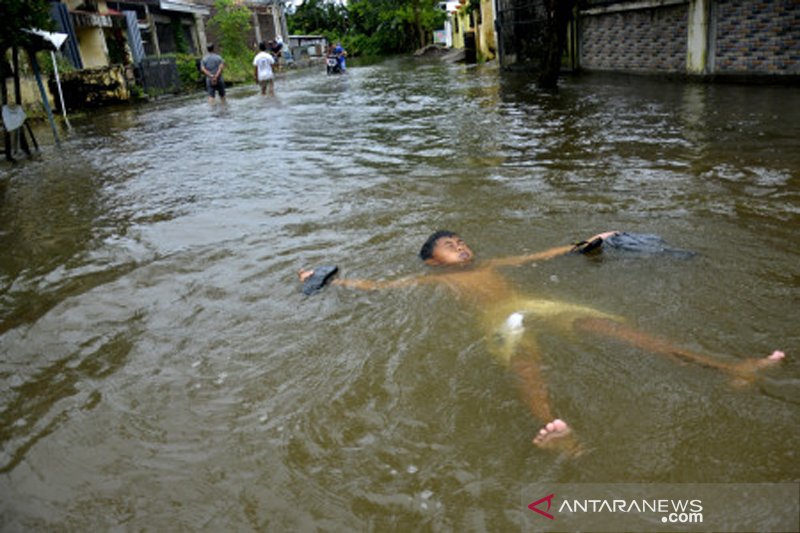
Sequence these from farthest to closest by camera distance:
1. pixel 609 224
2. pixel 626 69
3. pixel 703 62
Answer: pixel 626 69, pixel 703 62, pixel 609 224

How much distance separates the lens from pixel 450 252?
4.49 m

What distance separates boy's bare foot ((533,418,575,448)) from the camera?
253cm

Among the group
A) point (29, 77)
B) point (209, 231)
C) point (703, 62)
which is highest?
point (29, 77)

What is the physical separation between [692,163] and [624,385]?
461 cm

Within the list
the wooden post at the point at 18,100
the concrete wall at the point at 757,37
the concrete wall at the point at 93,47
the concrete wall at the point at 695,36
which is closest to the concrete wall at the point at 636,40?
the concrete wall at the point at 695,36

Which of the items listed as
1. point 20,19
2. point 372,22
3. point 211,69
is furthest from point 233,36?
point 372,22

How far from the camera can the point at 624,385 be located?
2.89m

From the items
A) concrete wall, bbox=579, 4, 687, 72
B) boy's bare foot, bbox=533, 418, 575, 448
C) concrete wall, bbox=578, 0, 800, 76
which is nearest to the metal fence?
concrete wall, bbox=579, 4, 687, 72

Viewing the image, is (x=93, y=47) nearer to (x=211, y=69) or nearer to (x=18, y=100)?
(x=211, y=69)

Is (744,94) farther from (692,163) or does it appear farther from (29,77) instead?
(29,77)

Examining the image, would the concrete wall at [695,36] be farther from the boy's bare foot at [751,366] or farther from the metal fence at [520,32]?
the boy's bare foot at [751,366]

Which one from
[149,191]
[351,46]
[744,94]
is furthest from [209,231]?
[351,46]

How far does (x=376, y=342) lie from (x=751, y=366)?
1.98 m

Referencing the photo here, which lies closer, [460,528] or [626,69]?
[460,528]
